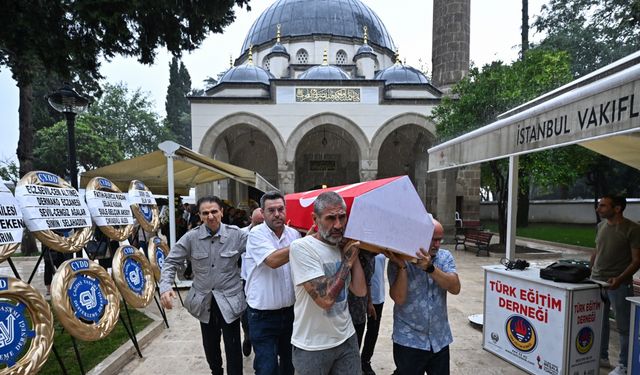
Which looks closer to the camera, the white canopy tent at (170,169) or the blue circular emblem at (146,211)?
the blue circular emblem at (146,211)

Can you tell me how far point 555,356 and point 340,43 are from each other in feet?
83.8

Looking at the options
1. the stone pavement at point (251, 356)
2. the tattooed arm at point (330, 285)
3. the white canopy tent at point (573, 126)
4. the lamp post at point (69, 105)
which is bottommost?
the stone pavement at point (251, 356)

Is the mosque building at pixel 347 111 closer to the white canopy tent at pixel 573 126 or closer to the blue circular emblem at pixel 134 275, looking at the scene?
the white canopy tent at pixel 573 126

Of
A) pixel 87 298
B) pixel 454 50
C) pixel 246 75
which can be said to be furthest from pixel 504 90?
pixel 246 75

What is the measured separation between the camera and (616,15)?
17797 mm

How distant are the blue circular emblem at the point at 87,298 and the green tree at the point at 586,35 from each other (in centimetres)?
2463

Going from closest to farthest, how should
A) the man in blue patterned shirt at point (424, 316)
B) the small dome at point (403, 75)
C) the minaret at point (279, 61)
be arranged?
the man in blue patterned shirt at point (424, 316)
the small dome at point (403, 75)
the minaret at point (279, 61)

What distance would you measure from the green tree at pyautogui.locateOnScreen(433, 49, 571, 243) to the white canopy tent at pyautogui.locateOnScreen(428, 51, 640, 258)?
5.64 metres

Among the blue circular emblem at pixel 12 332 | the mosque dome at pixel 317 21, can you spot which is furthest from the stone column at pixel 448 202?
the mosque dome at pixel 317 21

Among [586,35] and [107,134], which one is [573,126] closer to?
[586,35]

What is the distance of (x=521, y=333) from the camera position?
3.10 meters

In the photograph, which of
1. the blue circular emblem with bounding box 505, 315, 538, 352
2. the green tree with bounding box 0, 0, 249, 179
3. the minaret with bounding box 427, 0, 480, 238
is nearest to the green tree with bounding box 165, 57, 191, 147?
the minaret with bounding box 427, 0, 480, 238

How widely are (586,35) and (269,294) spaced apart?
27.2 meters

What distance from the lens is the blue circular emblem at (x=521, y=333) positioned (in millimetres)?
3000
